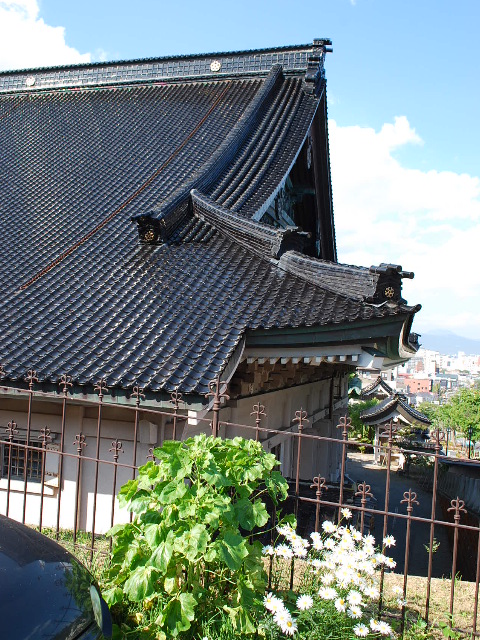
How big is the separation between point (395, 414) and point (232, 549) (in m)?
22.2

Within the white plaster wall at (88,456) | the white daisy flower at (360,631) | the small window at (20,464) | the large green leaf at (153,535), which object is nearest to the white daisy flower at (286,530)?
the white daisy flower at (360,631)

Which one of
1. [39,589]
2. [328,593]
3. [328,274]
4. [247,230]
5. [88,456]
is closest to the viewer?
[39,589]

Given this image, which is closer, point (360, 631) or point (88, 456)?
point (360, 631)

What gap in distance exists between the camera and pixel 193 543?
332cm

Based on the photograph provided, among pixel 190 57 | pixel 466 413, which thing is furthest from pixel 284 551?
pixel 466 413

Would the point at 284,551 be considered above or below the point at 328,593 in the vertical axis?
above

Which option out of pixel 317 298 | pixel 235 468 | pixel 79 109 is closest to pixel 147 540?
pixel 235 468

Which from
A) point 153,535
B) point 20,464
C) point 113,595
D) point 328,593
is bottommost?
point 20,464

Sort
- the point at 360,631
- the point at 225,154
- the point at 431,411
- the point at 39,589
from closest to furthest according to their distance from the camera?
1. the point at 39,589
2. the point at 360,631
3. the point at 225,154
4. the point at 431,411

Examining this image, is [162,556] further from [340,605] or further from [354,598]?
[354,598]

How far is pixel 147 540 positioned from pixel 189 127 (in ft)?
35.0

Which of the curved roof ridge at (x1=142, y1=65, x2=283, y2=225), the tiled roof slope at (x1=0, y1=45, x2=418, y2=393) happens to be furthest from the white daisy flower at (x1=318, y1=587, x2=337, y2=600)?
the curved roof ridge at (x1=142, y1=65, x2=283, y2=225)

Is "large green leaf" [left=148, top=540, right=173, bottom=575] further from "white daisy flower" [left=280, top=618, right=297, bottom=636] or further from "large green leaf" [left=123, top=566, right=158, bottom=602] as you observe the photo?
"white daisy flower" [left=280, top=618, right=297, bottom=636]

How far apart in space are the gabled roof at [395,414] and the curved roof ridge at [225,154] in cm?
1467
